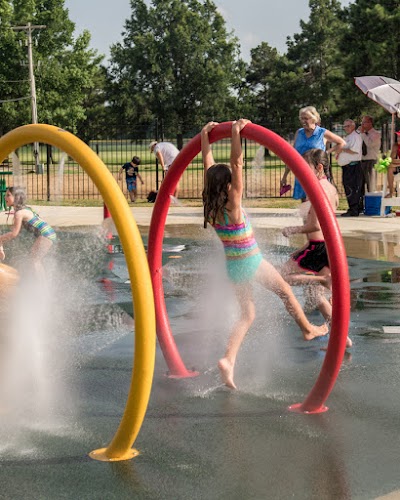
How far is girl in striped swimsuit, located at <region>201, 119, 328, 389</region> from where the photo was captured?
17.6 feet

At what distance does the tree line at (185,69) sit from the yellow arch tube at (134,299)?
38146 mm

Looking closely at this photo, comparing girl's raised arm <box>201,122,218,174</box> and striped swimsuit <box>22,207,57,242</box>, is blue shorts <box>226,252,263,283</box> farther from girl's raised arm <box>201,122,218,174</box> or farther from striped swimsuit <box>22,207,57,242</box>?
striped swimsuit <box>22,207,57,242</box>

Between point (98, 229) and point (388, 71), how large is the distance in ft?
111

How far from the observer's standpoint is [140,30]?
283ft

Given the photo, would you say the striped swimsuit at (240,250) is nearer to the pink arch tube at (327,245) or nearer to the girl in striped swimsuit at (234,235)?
the girl in striped swimsuit at (234,235)

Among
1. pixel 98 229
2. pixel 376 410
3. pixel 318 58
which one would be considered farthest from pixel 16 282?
pixel 318 58

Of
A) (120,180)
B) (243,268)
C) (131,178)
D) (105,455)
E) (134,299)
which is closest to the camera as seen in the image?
(134,299)

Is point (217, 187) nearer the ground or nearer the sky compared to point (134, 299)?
nearer the sky

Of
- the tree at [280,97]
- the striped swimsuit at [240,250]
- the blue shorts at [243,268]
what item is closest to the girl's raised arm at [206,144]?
the striped swimsuit at [240,250]

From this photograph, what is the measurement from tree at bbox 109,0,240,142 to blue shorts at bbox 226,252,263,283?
70.0 metres

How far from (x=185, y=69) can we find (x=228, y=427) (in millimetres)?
79517

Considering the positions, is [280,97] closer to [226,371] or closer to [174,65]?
[174,65]

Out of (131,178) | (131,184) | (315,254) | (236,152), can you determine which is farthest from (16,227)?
(131,178)

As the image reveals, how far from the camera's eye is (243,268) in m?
5.50
